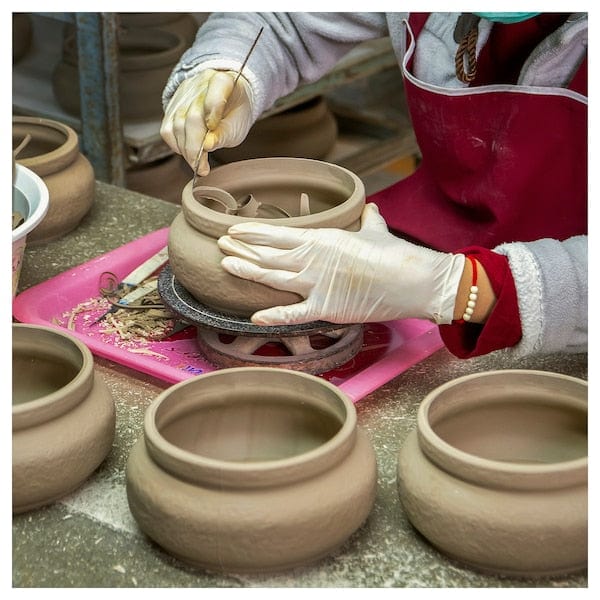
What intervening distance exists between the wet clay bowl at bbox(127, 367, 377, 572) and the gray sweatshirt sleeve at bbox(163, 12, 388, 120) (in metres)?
0.88

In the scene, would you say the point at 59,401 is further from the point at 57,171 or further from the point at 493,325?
the point at 57,171

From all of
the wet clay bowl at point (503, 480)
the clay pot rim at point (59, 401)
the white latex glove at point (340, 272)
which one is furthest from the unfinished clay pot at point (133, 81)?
the wet clay bowl at point (503, 480)

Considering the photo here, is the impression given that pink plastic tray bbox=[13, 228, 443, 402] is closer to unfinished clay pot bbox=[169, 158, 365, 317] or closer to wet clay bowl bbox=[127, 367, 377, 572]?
unfinished clay pot bbox=[169, 158, 365, 317]

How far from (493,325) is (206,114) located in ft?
2.15

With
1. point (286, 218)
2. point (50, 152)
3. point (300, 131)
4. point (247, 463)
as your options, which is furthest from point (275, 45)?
point (247, 463)

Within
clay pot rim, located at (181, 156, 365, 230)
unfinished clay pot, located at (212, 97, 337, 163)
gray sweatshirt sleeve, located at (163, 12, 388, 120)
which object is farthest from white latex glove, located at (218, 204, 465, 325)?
unfinished clay pot, located at (212, 97, 337, 163)

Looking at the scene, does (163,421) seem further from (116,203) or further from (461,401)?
(116,203)

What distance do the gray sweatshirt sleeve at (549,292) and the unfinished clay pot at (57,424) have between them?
2.07 feet

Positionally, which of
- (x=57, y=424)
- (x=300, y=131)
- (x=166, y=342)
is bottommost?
(x=300, y=131)

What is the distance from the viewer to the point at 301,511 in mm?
1109

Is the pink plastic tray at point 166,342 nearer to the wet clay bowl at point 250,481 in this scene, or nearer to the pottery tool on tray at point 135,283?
the pottery tool on tray at point 135,283

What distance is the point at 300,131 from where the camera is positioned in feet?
10.2

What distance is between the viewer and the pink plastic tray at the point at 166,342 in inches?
62.6

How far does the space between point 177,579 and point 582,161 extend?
1.08 m
